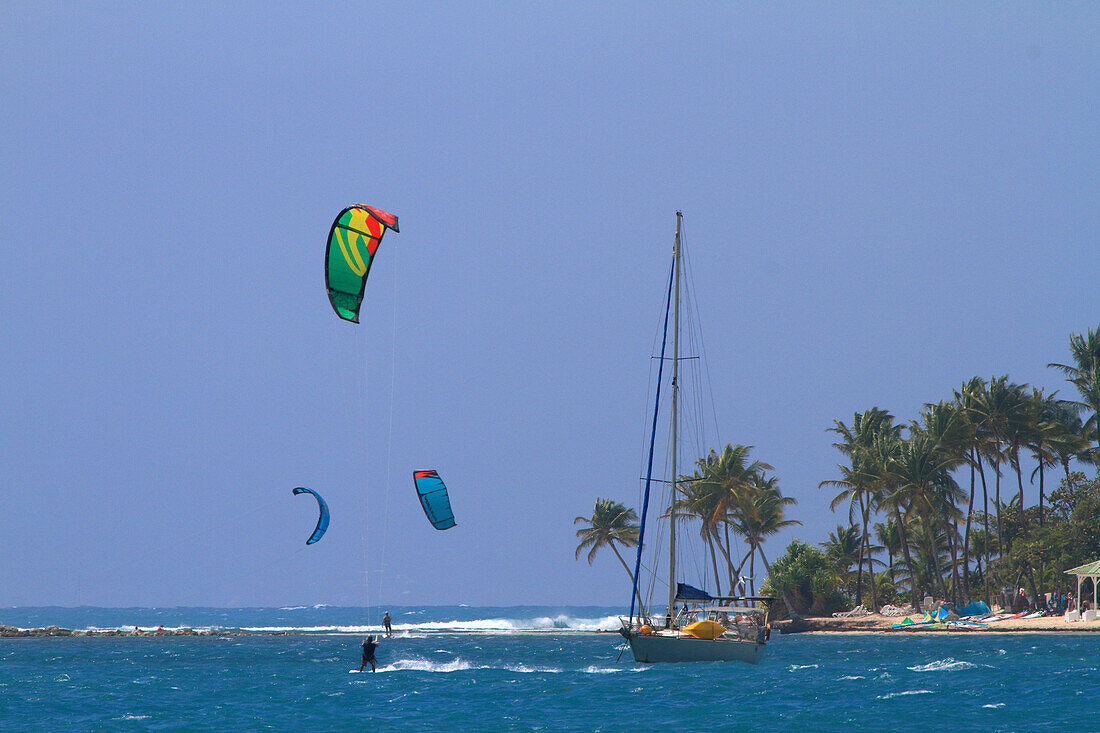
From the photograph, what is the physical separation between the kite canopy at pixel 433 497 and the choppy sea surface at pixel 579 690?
4.08 m

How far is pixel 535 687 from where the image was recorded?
29234 millimetres

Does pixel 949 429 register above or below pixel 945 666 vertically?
above

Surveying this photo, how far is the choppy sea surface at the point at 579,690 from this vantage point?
2245 centimetres

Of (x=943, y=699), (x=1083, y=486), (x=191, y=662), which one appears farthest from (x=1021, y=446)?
(x=191, y=662)

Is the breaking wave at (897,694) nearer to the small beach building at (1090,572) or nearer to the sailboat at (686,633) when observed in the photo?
the sailboat at (686,633)

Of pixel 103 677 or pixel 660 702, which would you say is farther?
pixel 103 677

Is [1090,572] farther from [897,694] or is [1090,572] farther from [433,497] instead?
[433,497]

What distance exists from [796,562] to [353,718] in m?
38.0

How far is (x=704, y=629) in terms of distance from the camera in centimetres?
3250

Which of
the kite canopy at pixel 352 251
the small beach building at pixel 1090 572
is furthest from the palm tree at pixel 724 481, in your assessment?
the kite canopy at pixel 352 251

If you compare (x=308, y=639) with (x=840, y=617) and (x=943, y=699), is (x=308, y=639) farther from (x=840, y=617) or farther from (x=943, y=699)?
(x=943, y=699)

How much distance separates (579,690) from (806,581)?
32173mm

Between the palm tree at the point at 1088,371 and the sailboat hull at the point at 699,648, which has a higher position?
the palm tree at the point at 1088,371

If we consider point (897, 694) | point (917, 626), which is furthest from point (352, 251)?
point (917, 626)
